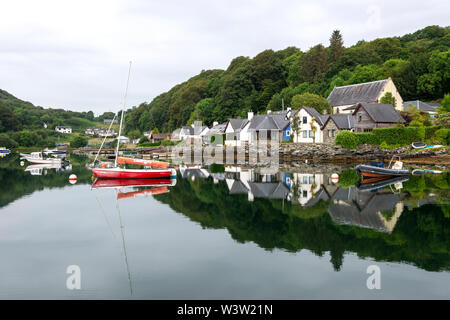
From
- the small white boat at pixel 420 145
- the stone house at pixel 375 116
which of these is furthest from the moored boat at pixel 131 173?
the small white boat at pixel 420 145

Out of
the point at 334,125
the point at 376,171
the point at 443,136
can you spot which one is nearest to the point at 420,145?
the point at 443,136

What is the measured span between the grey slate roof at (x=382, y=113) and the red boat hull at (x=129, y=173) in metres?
34.9

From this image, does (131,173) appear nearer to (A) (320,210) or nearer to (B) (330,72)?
(A) (320,210)

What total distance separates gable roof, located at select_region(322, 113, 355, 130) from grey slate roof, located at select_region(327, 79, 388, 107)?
6609mm

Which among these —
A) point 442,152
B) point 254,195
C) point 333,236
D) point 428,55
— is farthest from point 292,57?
point 333,236

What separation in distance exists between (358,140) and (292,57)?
64.1 m

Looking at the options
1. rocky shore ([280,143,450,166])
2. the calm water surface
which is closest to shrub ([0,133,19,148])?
rocky shore ([280,143,450,166])

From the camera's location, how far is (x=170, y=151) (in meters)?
86.1

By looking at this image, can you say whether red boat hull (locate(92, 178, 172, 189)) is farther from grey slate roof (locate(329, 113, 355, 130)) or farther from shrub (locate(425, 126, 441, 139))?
shrub (locate(425, 126, 441, 139))

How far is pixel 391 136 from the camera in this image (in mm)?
50469

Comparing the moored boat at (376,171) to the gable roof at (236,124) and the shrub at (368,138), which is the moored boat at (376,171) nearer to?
the shrub at (368,138)

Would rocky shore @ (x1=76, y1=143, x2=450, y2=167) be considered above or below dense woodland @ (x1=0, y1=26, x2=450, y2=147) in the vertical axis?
below

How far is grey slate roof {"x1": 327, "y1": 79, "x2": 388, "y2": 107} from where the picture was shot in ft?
196

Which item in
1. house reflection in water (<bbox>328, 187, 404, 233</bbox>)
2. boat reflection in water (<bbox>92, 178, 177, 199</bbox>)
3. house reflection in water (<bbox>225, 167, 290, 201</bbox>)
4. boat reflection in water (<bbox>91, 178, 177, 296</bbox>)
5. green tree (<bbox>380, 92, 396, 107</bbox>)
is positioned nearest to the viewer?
house reflection in water (<bbox>328, 187, 404, 233</bbox>)
